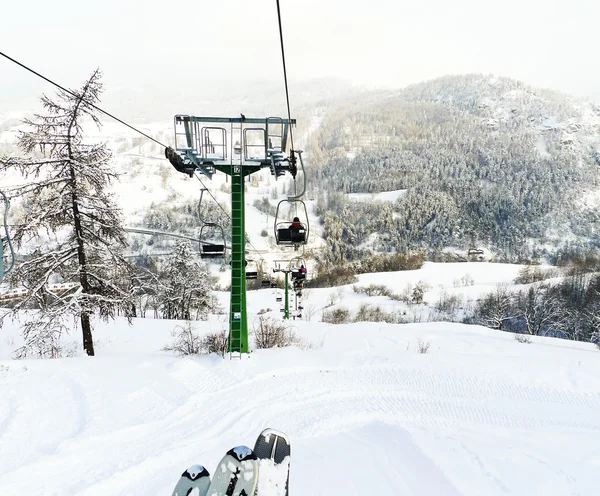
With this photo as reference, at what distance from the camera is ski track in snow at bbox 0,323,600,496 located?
4.09 m

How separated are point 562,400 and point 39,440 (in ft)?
33.4

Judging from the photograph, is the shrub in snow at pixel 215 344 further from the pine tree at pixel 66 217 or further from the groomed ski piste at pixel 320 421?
the pine tree at pixel 66 217

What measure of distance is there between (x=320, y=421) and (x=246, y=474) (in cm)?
321

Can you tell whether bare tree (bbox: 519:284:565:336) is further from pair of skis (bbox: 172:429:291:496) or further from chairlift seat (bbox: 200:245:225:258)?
pair of skis (bbox: 172:429:291:496)

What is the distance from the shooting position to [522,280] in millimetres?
80000

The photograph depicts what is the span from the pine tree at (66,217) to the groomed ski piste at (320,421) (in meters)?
3.60

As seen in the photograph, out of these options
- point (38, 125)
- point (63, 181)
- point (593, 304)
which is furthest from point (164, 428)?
point (593, 304)

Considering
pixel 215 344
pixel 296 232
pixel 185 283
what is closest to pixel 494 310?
pixel 185 283

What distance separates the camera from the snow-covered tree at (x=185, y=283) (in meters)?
31.8

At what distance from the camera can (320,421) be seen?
19.2ft

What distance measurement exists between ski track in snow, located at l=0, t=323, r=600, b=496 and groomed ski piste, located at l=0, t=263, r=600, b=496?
25mm

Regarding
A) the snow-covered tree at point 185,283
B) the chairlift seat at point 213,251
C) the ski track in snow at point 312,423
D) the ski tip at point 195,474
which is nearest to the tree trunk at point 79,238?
the ski track in snow at point 312,423

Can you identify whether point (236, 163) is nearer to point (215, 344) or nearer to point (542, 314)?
point (215, 344)

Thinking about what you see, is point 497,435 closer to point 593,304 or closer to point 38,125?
point 38,125
